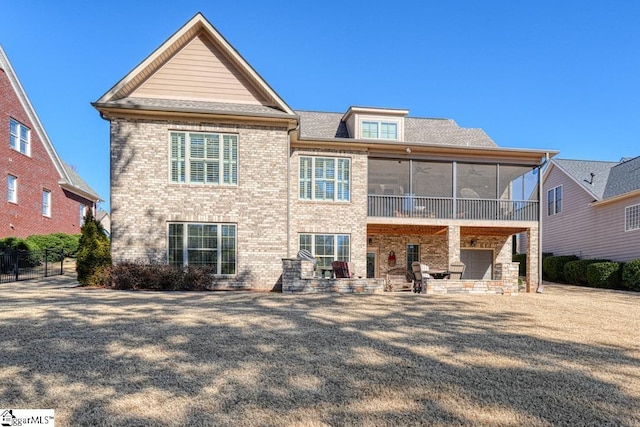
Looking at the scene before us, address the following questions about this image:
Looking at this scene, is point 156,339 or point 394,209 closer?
point 156,339

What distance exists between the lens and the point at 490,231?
1795 cm

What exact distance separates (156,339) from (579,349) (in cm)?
615

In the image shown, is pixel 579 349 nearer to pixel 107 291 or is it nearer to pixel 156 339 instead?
pixel 156 339

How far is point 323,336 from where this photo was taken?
609cm

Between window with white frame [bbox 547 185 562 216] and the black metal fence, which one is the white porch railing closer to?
window with white frame [bbox 547 185 562 216]

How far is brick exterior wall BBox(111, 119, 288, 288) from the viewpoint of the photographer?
41.5 ft

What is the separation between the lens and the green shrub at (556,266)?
2189 centimetres

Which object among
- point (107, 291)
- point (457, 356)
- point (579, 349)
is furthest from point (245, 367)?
point (107, 291)

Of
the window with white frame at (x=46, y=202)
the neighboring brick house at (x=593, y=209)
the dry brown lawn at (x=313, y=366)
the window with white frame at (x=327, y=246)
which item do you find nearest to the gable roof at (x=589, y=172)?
the neighboring brick house at (x=593, y=209)

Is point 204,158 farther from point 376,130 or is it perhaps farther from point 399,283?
point 399,283

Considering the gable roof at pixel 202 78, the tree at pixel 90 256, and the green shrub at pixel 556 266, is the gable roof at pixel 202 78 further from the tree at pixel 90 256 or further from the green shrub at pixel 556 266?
the green shrub at pixel 556 266

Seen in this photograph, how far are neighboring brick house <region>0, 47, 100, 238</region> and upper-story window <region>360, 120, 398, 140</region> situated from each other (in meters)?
17.6

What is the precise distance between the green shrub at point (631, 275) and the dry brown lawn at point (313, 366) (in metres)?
10.4

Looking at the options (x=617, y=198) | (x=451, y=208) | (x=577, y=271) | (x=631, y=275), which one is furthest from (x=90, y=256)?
(x=617, y=198)
